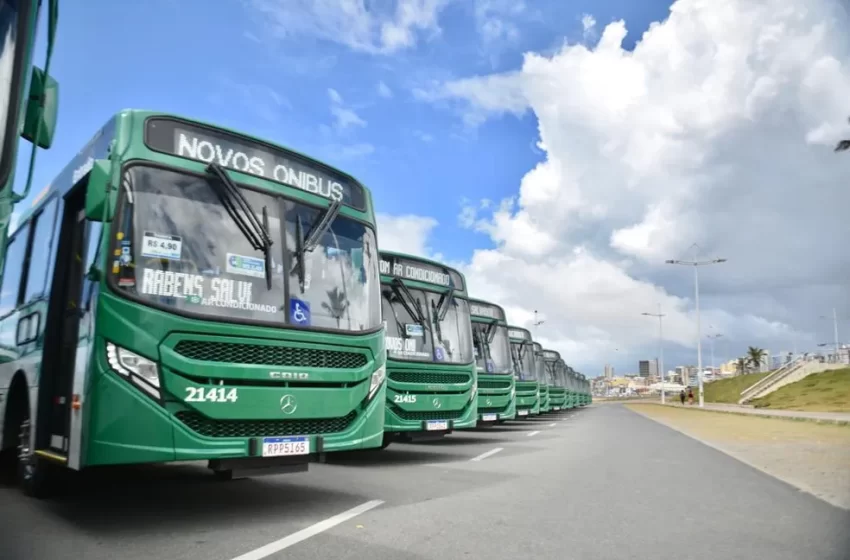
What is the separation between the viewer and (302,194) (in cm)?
684

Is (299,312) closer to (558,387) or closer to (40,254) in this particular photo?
(40,254)

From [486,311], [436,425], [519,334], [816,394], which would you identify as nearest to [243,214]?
[436,425]

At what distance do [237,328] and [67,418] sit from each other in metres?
1.54

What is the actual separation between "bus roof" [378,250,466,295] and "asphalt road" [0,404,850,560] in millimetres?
3011

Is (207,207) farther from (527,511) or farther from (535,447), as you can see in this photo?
(535,447)

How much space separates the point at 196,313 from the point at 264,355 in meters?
0.65

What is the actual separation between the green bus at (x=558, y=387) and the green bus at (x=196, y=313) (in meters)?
24.8

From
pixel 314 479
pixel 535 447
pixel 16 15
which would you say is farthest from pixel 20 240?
pixel 535 447

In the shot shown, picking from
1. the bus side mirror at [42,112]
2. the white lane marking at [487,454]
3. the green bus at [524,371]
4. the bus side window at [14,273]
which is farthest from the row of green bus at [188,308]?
the green bus at [524,371]

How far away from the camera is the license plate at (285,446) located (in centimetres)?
586

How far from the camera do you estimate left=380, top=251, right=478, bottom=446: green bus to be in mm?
10828

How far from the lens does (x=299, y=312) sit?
636 cm

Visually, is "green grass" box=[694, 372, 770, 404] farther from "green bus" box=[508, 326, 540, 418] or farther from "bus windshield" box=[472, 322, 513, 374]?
"bus windshield" box=[472, 322, 513, 374]

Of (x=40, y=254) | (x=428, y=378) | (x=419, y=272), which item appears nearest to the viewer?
(x=40, y=254)
